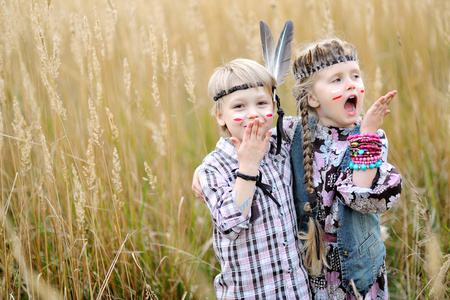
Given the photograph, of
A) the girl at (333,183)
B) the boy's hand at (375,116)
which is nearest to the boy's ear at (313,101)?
the girl at (333,183)

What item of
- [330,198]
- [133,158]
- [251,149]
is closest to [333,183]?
[330,198]

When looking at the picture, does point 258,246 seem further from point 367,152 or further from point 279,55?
point 279,55

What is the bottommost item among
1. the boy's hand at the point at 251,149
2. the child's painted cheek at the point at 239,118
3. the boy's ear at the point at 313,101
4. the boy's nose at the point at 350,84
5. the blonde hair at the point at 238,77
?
the boy's hand at the point at 251,149

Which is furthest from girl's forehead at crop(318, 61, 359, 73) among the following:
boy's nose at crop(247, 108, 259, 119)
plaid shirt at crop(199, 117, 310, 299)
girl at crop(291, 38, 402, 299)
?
plaid shirt at crop(199, 117, 310, 299)

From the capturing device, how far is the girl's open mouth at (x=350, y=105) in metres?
1.53

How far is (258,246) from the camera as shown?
4.75 ft

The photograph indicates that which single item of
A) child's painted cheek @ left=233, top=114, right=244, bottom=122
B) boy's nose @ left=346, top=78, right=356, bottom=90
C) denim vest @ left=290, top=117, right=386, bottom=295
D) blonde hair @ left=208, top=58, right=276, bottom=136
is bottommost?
denim vest @ left=290, top=117, right=386, bottom=295

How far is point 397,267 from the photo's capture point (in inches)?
82.5

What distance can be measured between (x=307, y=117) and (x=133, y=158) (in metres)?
1.05

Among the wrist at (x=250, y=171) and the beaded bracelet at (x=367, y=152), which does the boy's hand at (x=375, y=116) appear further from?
the wrist at (x=250, y=171)

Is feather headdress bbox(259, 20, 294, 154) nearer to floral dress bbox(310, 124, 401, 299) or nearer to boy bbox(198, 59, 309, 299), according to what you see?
boy bbox(198, 59, 309, 299)

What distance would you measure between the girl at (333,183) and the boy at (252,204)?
0.09m

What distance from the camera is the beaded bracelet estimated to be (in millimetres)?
1378

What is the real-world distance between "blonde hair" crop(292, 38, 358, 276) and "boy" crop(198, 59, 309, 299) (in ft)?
0.16
